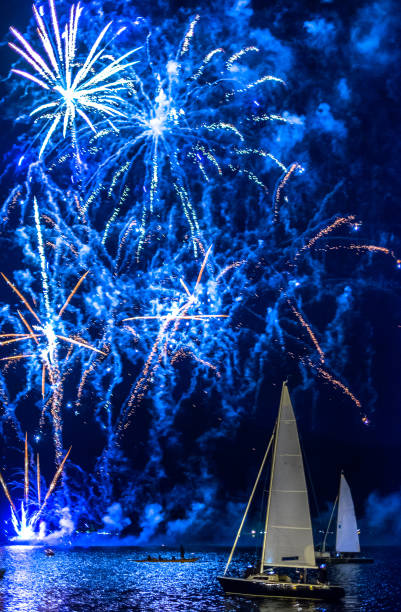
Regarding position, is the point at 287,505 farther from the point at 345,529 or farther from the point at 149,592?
the point at 345,529

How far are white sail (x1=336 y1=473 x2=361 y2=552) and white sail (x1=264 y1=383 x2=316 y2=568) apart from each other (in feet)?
167

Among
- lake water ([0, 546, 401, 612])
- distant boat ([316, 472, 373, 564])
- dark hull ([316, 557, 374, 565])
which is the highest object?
distant boat ([316, 472, 373, 564])

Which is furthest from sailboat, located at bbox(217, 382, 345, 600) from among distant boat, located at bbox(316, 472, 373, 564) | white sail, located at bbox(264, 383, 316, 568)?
distant boat, located at bbox(316, 472, 373, 564)

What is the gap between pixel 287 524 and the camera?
46531mm

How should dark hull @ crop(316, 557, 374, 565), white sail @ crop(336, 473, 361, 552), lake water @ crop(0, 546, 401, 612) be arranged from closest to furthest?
lake water @ crop(0, 546, 401, 612) < white sail @ crop(336, 473, 361, 552) < dark hull @ crop(316, 557, 374, 565)

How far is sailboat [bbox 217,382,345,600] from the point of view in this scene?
46188 mm

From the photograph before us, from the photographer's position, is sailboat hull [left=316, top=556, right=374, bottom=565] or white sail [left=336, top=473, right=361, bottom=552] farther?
sailboat hull [left=316, top=556, right=374, bottom=565]

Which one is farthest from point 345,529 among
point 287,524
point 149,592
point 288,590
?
point 287,524

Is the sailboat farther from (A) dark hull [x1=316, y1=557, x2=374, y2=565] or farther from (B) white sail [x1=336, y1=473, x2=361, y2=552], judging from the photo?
(A) dark hull [x1=316, y1=557, x2=374, y2=565]

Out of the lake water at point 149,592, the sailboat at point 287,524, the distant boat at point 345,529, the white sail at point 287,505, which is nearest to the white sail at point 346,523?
the distant boat at point 345,529

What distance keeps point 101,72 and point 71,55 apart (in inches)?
102

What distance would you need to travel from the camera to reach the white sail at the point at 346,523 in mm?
96688

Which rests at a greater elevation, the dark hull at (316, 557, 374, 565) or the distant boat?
the distant boat

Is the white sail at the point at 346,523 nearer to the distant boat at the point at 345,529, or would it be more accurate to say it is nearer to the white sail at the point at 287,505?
the distant boat at the point at 345,529
